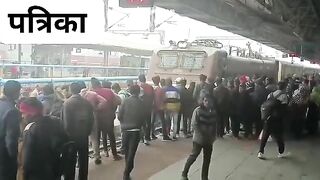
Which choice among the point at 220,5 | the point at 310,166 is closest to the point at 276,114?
the point at 310,166

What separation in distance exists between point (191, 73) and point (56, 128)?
1140 cm

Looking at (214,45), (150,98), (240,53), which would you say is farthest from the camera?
(240,53)

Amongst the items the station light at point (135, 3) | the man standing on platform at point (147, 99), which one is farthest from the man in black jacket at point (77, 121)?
the man standing on platform at point (147, 99)

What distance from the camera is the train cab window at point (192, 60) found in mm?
16031

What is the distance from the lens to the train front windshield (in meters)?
16.1

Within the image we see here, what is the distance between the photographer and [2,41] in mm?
24547

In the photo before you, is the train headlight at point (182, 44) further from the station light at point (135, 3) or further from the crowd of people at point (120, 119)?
the station light at point (135, 3)

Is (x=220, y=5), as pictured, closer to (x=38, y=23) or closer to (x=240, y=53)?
(x=38, y=23)

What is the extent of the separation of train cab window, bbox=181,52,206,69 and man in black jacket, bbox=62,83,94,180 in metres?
9.91

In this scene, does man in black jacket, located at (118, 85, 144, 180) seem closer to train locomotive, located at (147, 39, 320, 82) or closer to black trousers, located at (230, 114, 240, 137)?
black trousers, located at (230, 114, 240, 137)

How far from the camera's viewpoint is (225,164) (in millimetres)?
9117

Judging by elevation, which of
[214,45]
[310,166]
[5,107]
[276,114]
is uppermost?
[214,45]

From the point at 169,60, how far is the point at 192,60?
89cm

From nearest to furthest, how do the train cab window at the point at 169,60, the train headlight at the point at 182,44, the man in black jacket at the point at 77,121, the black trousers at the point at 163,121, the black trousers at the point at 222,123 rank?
the man in black jacket at the point at 77,121 < the black trousers at the point at 163,121 < the black trousers at the point at 222,123 < the train cab window at the point at 169,60 < the train headlight at the point at 182,44
